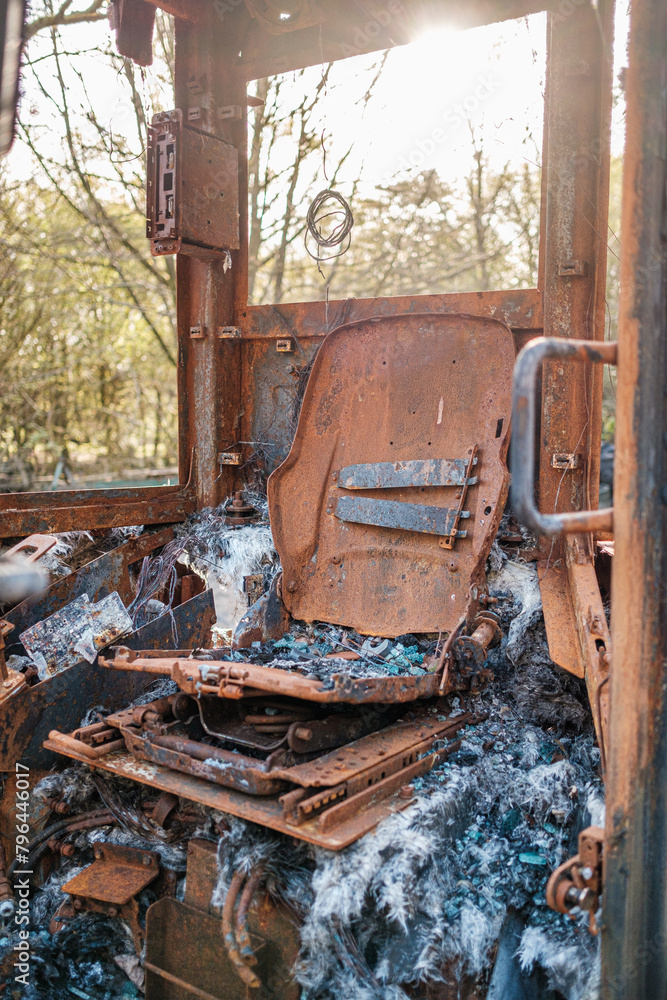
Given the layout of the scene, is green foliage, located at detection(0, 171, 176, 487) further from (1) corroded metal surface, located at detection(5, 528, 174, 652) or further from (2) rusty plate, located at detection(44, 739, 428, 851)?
(2) rusty plate, located at detection(44, 739, 428, 851)

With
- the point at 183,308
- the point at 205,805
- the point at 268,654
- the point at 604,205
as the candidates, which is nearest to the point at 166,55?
the point at 183,308

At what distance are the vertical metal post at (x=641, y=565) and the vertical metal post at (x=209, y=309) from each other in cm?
325

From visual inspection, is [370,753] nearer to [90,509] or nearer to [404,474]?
[404,474]

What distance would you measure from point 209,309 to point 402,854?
345cm

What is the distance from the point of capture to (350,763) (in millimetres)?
2617

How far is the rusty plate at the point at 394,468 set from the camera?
11.8 feet

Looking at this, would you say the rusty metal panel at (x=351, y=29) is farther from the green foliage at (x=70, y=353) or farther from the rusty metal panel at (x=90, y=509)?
the green foliage at (x=70, y=353)

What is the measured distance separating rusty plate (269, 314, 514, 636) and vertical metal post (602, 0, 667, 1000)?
5.31ft

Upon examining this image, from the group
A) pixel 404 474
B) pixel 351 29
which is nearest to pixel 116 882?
pixel 404 474

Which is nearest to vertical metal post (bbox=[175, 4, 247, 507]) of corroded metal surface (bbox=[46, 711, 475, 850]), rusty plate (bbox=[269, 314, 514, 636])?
rusty plate (bbox=[269, 314, 514, 636])

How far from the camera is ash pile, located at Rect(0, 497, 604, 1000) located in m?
2.28

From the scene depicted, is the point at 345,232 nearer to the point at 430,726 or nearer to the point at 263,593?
the point at 263,593

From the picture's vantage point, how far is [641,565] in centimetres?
181

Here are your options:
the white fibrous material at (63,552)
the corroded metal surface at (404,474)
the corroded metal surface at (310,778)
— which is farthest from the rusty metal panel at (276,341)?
the corroded metal surface at (310,778)
